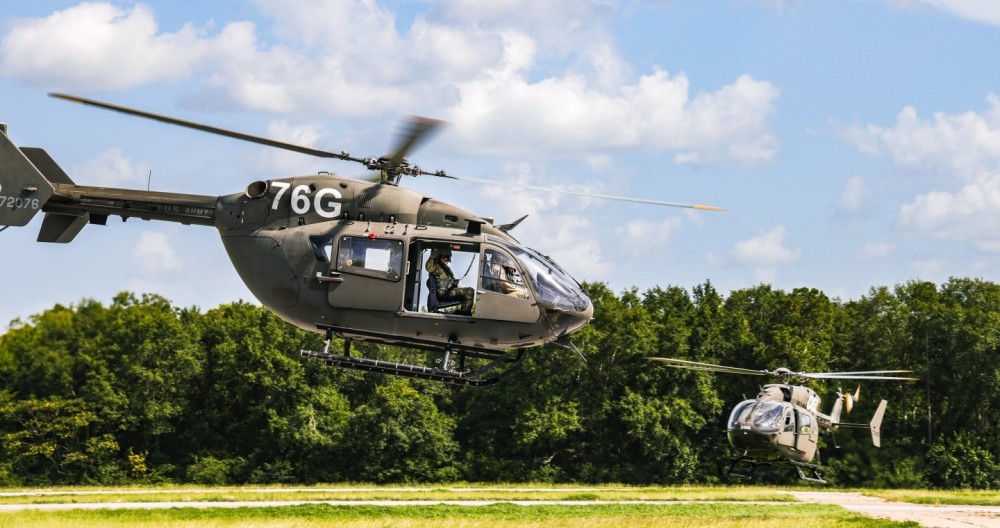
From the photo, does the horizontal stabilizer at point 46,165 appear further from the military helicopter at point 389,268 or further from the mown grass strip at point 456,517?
the mown grass strip at point 456,517

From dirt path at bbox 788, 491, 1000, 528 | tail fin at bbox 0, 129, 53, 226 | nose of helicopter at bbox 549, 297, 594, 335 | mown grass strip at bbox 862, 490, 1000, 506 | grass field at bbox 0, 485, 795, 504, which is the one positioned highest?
tail fin at bbox 0, 129, 53, 226

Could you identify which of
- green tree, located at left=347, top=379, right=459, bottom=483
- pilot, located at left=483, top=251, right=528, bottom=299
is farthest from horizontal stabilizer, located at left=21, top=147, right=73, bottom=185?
green tree, located at left=347, top=379, right=459, bottom=483

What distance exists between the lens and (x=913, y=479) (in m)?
59.5

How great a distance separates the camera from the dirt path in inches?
1494

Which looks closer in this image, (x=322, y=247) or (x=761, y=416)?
(x=322, y=247)

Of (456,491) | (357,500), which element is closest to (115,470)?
(456,491)

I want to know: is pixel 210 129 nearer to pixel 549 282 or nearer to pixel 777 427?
pixel 549 282

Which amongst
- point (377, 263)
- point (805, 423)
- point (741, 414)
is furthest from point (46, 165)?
point (805, 423)

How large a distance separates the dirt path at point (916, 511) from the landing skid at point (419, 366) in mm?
20598

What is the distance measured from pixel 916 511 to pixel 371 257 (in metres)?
28.8

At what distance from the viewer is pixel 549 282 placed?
21.7 metres

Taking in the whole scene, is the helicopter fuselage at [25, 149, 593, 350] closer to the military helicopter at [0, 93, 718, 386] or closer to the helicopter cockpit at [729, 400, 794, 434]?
the military helicopter at [0, 93, 718, 386]

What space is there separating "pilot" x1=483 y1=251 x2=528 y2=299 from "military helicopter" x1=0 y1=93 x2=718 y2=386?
2 cm

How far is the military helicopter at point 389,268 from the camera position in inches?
840
